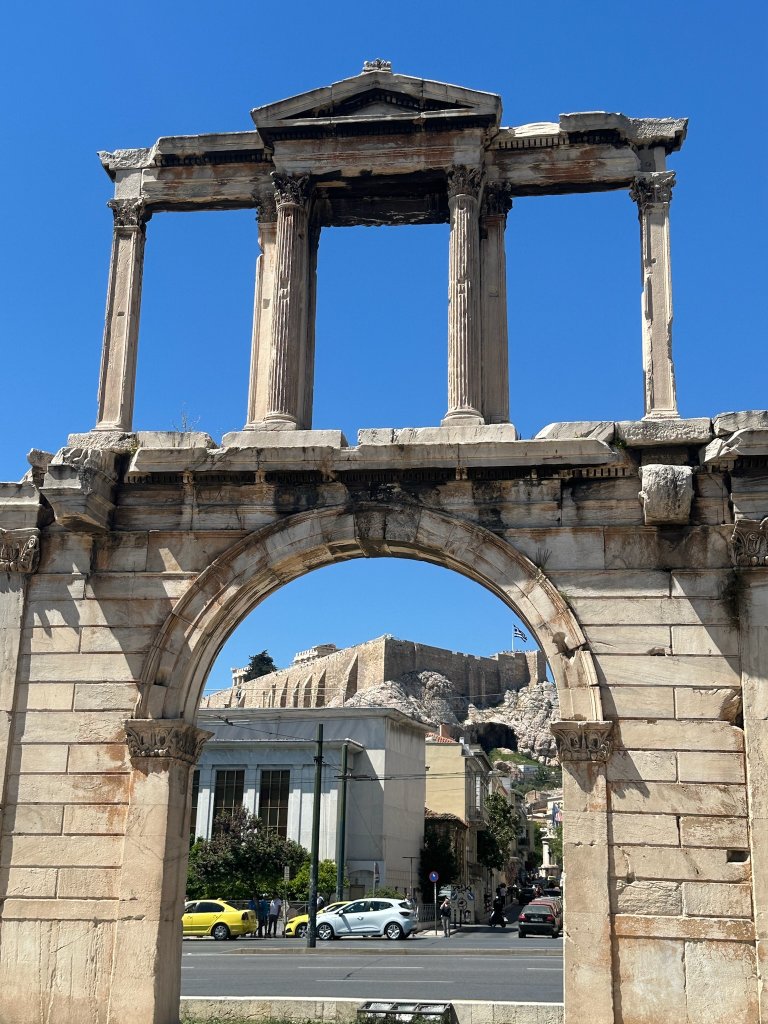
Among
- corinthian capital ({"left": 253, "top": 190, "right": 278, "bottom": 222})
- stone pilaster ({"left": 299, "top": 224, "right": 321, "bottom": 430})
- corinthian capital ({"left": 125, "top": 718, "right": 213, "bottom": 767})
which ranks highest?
corinthian capital ({"left": 253, "top": 190, "right": 278, "bottom": 222})

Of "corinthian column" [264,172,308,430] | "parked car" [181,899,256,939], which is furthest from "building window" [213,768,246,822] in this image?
"corinthian column" [264,172,308,430]

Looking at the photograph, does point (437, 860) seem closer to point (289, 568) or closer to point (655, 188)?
point (289, 568)

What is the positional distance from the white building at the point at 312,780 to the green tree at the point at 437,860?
5.42 ft

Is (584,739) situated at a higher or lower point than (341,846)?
higher

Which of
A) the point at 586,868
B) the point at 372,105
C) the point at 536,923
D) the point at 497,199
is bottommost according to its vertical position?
the point at 536,923

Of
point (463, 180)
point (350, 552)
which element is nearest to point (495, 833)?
point (350, 552)

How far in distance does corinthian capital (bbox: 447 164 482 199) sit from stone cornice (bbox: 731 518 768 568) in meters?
4.88

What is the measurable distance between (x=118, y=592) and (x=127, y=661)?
0.77m

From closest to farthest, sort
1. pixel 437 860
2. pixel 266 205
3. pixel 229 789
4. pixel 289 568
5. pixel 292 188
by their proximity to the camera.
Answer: pixel 289 568 < pixel 292 188 < pixel 266 205 < pixel 229 789 < pixel 437 860

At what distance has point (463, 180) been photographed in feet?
43.2

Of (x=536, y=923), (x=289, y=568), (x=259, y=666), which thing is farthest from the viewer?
(x=259, y=666)

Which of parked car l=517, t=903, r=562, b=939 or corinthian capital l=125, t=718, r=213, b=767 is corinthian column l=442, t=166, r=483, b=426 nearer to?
corinthian capital l=125, t=718, r=213, b=767

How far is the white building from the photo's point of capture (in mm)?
36781

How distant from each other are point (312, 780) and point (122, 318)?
25.6m
